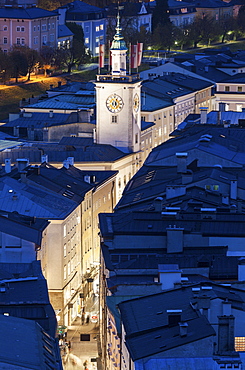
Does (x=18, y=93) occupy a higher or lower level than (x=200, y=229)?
lower

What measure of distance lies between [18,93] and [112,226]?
371 ft

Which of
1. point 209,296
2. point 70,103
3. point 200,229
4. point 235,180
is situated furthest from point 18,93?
point 209,296

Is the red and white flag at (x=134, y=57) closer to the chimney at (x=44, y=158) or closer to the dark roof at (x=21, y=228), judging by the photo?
the chimney at (x=44, y=158)

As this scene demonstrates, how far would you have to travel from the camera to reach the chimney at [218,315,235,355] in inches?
2046

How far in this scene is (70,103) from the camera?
150500 mm

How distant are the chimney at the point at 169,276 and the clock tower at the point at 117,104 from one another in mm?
65484

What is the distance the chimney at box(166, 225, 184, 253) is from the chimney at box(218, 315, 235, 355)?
55.1ft

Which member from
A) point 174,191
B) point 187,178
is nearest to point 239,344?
point 174,191

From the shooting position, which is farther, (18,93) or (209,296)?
(18,93)

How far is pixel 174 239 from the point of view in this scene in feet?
227

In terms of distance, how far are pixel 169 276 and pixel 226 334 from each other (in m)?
8.16

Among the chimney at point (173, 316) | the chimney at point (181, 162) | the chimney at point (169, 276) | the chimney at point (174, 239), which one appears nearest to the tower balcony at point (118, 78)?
the chimney at point (181, 162)

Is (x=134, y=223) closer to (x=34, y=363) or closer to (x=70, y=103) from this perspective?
(x=34, y=363)

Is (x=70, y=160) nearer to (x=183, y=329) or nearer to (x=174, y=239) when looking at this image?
(x=174, y=239)
